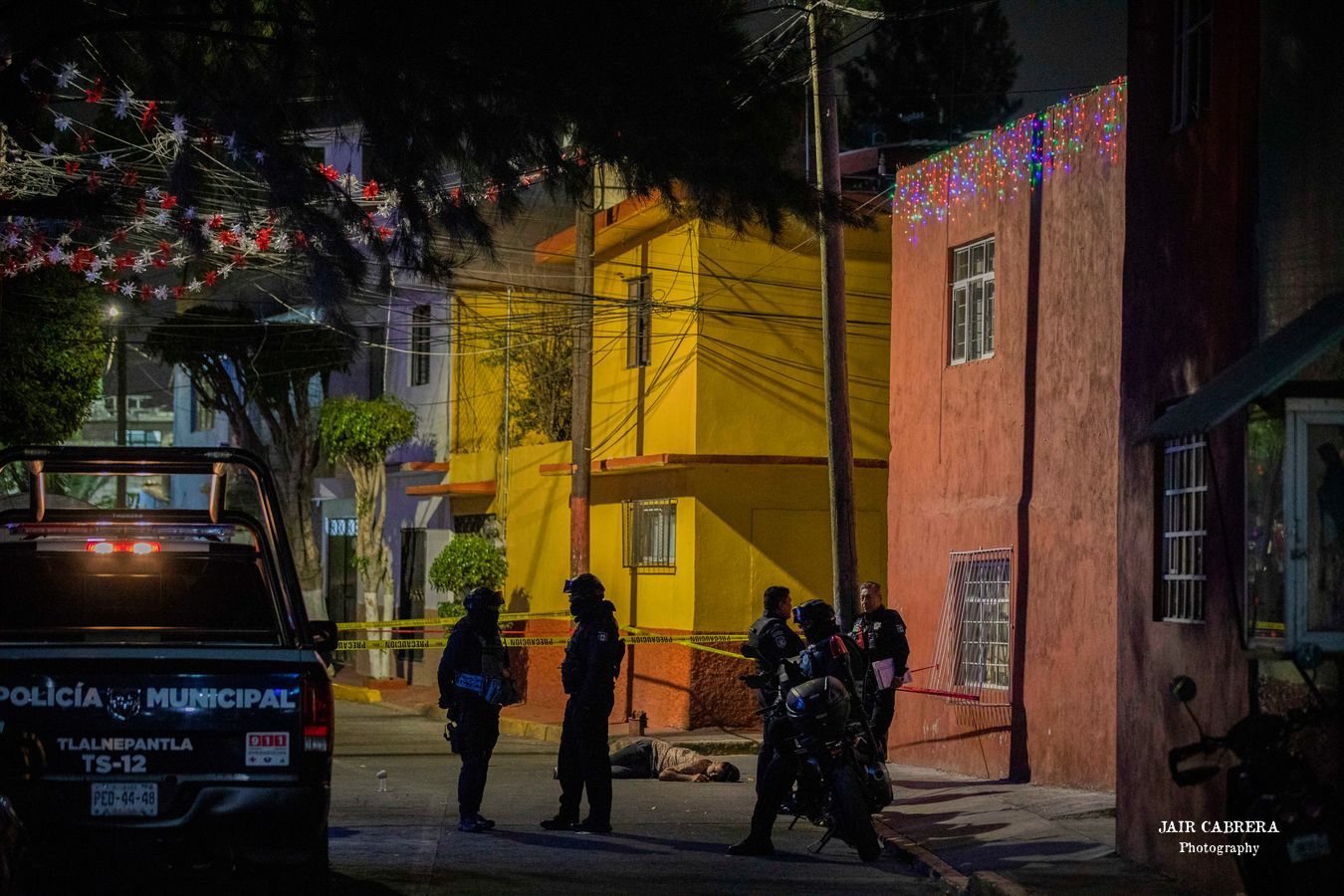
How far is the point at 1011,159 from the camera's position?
57.9ft

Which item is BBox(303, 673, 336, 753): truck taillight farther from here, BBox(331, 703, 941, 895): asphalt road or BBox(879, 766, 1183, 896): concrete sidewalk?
BBox(879, 766, 1183, 896): concrete sidewalk

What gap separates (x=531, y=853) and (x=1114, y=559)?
5720 mm

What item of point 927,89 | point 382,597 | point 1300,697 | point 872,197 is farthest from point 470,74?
point 927,89

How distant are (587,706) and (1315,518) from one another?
21.0ft

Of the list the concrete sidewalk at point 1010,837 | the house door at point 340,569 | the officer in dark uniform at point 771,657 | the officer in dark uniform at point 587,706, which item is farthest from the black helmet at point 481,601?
the house door at point 340,569

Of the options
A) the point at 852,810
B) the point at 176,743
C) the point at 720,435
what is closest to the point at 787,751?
the point at 852,810

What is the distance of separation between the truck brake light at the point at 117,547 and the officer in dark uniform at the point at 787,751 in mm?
4488

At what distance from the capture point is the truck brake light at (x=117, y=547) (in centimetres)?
984

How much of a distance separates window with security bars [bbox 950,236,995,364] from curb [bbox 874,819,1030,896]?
21.2 ft

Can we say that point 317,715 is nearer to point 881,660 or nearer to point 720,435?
point 881,660

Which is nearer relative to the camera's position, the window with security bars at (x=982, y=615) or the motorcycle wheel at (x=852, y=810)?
the motorcycle wheel at (x=852, y=810)

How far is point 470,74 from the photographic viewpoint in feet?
36.7

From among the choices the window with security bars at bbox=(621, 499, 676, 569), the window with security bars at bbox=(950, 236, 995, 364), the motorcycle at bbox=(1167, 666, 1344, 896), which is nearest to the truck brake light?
the motorcycle at bbox=(1167, 666, 1344, 896)

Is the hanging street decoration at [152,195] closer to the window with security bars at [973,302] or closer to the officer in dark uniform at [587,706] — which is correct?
the officer in dark uniform at [587,706]
